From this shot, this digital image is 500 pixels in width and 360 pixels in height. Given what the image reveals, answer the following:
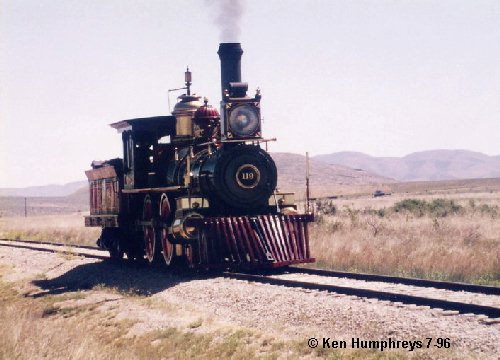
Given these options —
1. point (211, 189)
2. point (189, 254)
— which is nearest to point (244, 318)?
point (189, 254)

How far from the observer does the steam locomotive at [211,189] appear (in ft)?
47.2

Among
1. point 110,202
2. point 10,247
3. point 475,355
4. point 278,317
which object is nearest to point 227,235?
point 278,317

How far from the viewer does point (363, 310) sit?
9.31m

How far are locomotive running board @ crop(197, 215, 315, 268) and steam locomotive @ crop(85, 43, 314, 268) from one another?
0.07ft

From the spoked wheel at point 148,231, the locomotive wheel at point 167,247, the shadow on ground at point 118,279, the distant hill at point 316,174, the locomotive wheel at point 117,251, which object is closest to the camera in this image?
the shadow on ground at point 118,279

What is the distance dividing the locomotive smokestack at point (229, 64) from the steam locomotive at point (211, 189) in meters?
0.02

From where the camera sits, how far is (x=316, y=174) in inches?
6668

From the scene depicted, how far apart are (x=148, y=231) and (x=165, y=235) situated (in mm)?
1403

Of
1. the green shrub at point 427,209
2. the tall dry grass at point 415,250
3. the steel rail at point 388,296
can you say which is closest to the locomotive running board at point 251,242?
the steel rail at point 388,296

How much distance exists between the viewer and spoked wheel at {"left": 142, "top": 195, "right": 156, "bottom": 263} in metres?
16.9

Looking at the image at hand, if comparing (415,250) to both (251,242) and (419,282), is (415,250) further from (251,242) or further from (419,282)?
(419,282)

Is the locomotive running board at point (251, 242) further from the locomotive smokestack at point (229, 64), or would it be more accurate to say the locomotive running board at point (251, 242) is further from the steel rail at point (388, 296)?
the locomotive smokestack at point (229, 64)

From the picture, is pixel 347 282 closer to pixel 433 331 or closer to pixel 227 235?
pixel 227 235

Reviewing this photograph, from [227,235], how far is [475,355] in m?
7.90
